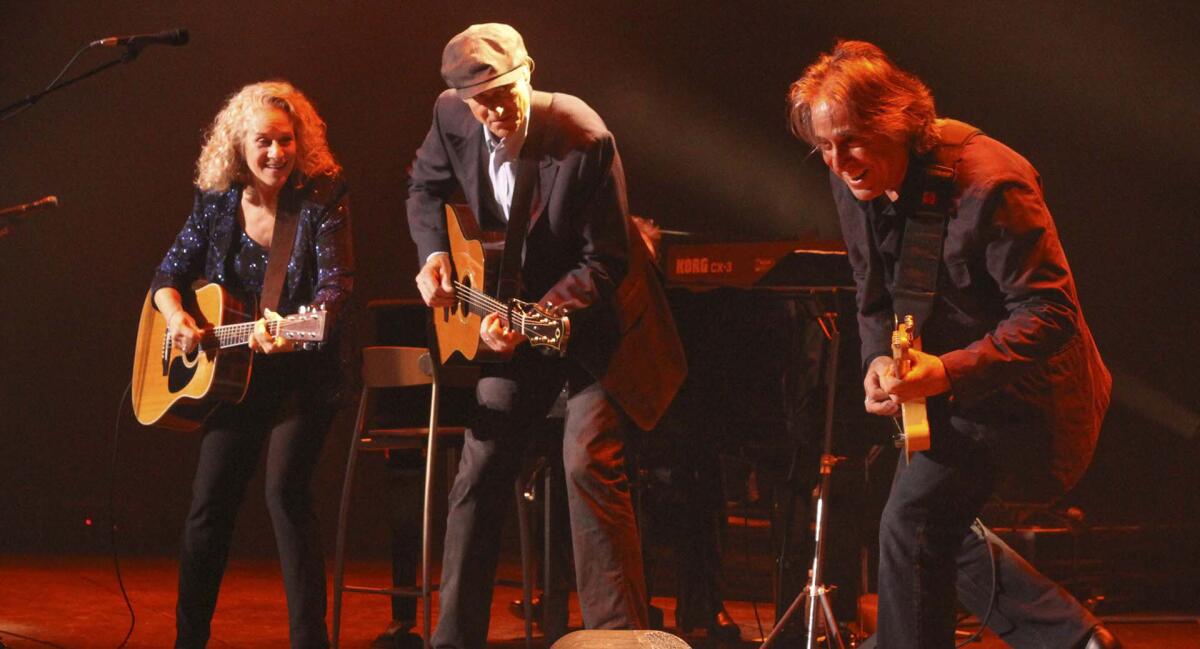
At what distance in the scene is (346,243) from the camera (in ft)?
13.3

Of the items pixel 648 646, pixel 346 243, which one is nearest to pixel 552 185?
pixel 346 243

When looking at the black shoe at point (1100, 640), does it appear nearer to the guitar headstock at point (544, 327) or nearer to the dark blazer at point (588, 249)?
the dark blazer at point (588, 249)

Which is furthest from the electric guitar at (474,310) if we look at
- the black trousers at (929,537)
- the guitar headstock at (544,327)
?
the black trousers at (929,537)

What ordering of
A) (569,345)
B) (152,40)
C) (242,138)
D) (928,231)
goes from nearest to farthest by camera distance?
(928,231) → (569,345) → (152,40) → (242,138)

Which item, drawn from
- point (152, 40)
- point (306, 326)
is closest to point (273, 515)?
point (306, 326)

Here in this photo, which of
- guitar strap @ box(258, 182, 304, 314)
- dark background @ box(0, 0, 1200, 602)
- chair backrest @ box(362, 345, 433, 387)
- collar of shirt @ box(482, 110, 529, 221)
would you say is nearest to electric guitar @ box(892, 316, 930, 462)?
collar of shirt @ box(482, 110, 529, 221)

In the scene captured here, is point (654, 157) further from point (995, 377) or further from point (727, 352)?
point (995, 377)

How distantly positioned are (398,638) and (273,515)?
3.93ft

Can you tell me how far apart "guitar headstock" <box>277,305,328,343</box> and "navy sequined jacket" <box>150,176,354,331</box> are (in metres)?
0.05

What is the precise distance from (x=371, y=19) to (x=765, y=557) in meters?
4.12

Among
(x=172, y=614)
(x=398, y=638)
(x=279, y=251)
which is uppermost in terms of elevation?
(x=279, y=251)

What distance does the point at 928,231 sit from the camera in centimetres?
281

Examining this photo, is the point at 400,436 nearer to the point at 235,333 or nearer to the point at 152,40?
the point at 235,333

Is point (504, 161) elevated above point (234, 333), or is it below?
above
